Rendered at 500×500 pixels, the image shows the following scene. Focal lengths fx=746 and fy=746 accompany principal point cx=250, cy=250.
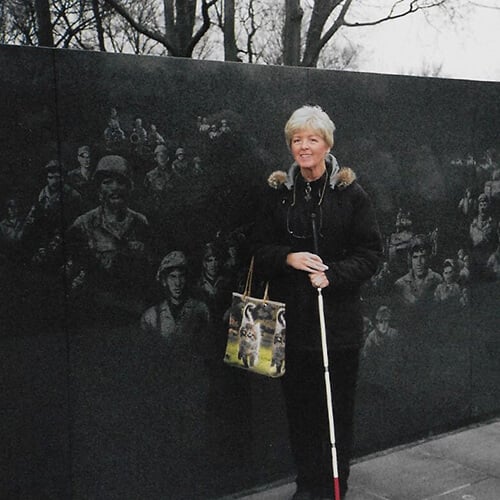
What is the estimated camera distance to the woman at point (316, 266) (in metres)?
3.57

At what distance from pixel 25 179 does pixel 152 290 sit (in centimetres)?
83

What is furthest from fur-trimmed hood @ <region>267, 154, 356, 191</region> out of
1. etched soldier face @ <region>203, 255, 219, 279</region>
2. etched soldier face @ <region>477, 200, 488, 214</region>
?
etched soldier face @ <region>477, 200, 488, 214</region>

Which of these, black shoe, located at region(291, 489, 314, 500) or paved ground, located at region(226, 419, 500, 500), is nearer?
black shoe, located at region(291, 489, 314, 500)

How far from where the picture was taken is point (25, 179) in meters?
3.26

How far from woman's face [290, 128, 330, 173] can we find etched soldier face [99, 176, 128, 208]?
84 cm

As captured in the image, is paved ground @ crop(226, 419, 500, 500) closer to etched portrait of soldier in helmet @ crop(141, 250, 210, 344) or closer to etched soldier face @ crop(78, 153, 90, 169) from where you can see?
etched portrait of soldier in helmet @ crop(141, 250, 210, 344)

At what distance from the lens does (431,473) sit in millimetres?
4309

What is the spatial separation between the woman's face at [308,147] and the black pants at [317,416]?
0.96 m

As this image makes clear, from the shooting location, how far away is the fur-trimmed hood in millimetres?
3643

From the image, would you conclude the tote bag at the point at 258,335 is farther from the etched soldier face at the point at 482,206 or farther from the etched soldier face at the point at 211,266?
the etched soldier face at the point at 482,206

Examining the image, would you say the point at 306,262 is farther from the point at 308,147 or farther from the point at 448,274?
the point at 448,274

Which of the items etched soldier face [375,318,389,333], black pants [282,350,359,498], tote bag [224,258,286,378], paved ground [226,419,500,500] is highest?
tote bag [224,258,286,378]

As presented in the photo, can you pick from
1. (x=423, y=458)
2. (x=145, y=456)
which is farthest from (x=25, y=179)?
(x=423, y=458)

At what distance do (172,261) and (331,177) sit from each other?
896mm
